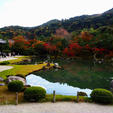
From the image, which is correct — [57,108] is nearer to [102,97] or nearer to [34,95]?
[34,95]

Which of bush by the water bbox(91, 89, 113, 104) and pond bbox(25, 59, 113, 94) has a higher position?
bush by the water bbox(91, 89, 113, 104)

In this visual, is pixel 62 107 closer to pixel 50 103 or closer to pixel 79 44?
pixel 50 103

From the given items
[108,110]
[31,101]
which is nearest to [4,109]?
[31,101]

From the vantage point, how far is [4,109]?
640cm

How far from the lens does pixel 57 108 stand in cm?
671

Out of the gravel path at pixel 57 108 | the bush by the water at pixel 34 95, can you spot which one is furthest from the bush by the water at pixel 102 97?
the bush by the water at pixel 34 95

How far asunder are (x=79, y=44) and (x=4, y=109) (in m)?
29.5

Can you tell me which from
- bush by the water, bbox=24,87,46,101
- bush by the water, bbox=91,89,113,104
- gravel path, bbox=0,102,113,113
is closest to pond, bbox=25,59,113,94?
bush by the water, bbox=91,89,113,104

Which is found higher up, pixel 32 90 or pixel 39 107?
pixel 32 90

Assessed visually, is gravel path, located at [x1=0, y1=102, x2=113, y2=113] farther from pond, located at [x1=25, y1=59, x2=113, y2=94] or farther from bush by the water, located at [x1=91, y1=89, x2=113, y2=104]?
pond, located at [x1=25, y1=59, x2=113, y2=94]

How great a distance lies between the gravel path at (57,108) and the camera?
6379mm

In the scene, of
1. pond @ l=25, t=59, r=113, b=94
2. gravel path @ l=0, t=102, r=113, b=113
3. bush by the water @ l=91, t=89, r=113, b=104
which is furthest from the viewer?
pond @ l=25, t=59, r=113, b=94

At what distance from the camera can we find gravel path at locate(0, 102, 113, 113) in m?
6.38

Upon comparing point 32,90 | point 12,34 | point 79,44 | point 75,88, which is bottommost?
point 75,88
